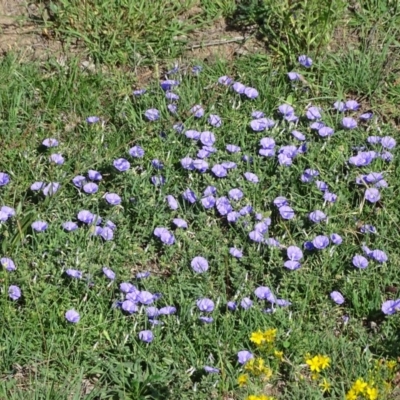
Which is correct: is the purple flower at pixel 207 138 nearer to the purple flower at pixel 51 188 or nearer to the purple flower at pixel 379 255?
the purple flower at pixel 51 188

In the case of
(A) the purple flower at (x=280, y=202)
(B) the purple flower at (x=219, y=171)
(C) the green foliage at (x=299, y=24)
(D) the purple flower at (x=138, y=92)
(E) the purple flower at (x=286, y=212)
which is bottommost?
(E) the purple flower at (x=286, y=212)

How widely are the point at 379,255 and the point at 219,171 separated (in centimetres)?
79

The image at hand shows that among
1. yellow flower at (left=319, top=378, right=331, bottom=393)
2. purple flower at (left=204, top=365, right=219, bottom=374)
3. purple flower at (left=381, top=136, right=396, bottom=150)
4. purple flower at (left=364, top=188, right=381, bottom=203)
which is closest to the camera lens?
yellow flower at (left=319, top=378, right=331, bottom=393)

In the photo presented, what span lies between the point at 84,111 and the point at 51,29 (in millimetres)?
626

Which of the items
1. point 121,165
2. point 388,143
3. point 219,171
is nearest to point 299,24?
point 388,143

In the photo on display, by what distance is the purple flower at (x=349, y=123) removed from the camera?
460 cm

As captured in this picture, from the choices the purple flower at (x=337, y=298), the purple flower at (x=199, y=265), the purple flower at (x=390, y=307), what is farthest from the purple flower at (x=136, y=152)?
the purple flower at (x=390, y=307)

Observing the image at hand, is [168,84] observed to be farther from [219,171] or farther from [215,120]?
[219,171]

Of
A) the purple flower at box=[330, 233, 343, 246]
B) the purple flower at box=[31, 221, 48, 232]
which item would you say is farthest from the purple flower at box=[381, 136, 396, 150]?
the purple flower at box=[31, 221, 48, 232]

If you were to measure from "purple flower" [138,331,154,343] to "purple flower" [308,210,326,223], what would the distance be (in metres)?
0.90

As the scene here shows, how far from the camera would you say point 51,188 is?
13.5 ft

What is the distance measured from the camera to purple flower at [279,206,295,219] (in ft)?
13.8

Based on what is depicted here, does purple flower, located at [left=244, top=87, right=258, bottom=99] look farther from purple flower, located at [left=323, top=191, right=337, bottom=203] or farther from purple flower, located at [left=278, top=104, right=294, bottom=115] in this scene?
purple flower, located at [left=323, top=191, right=337, bottom=203]

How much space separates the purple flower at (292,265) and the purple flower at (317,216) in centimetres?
25
